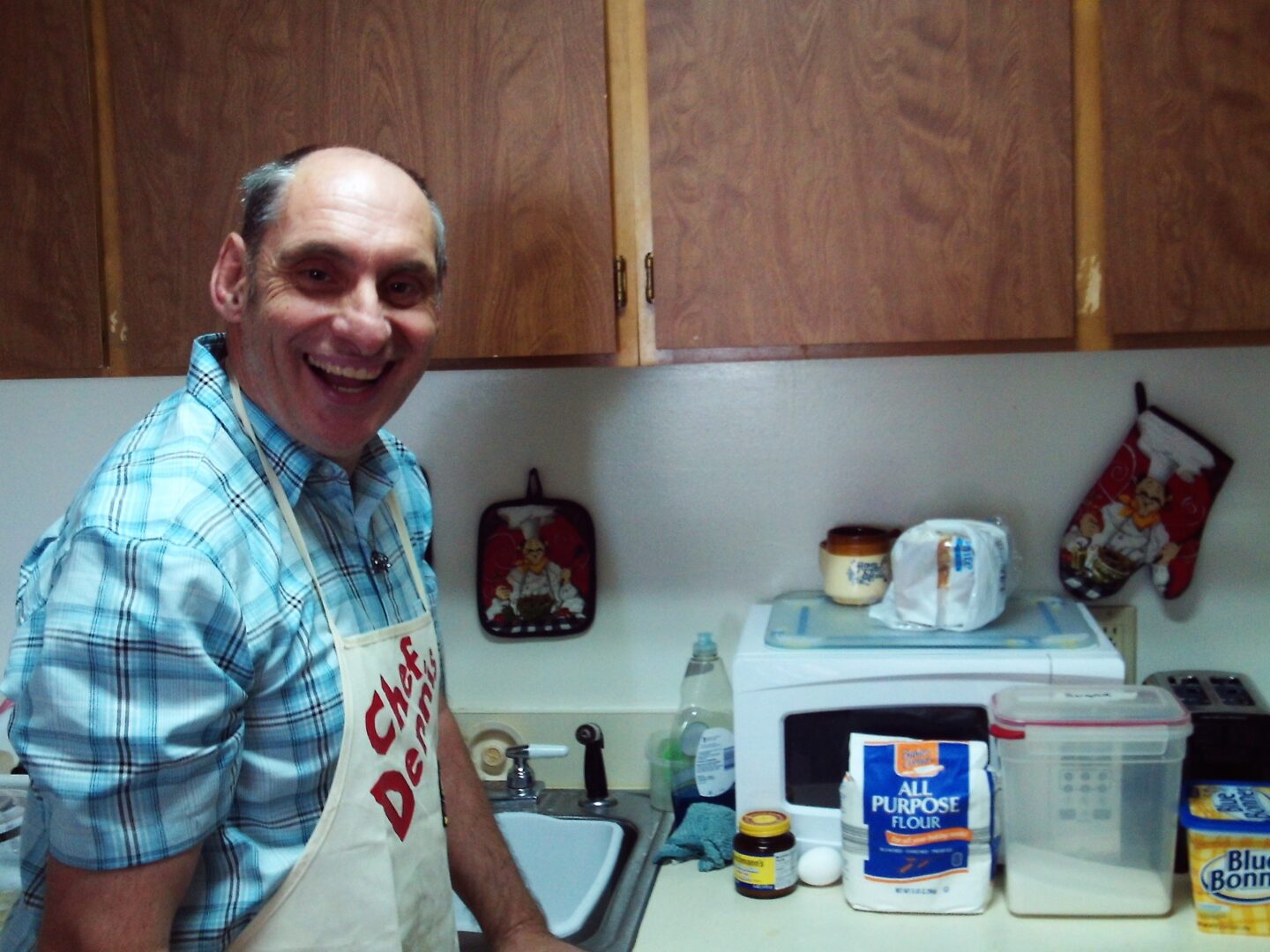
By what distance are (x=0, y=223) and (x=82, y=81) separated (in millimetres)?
208

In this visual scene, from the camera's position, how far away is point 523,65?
1443mm

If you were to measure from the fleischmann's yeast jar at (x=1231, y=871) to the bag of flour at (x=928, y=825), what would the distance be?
229 millimetres

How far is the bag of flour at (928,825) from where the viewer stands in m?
1.43

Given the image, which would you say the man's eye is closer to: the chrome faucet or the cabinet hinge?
the cabinet hinge

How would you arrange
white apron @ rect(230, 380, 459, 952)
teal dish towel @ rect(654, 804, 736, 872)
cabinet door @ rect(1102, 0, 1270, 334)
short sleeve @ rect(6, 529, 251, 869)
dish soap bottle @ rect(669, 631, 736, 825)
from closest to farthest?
short sleeve @ rect(6, 529, 251, 869)
white apron @ rect(230, 380, 459, 952)
cabinet door @ rect(1102, 0, 1270, 334)
teal dish towel @ rect(654, 804, 736, 872)
dish soap bottle @ rect(669, 631, 736, 825)

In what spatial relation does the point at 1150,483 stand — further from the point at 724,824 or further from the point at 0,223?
the point at 0,223

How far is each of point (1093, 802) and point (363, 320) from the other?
993 millimetres

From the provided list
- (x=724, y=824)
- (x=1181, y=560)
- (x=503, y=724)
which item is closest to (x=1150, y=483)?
(x=1181, y=560)

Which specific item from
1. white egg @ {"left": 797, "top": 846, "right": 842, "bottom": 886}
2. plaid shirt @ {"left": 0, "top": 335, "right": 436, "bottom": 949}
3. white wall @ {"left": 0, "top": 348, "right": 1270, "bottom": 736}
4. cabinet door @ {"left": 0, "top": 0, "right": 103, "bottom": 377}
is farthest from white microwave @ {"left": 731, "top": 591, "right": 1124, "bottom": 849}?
cabinet door @ {"left": 0, "top": 0, "right": 103, "bottom": 377}

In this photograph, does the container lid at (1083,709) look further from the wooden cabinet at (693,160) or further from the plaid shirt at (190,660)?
the plaid shirt at (190,660)

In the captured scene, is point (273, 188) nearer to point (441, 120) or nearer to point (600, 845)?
point (441, 120)

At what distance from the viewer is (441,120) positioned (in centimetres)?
146

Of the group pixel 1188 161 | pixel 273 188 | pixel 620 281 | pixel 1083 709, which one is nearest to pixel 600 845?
pixel 1083 709

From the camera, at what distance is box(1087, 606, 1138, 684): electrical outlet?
176 cm
